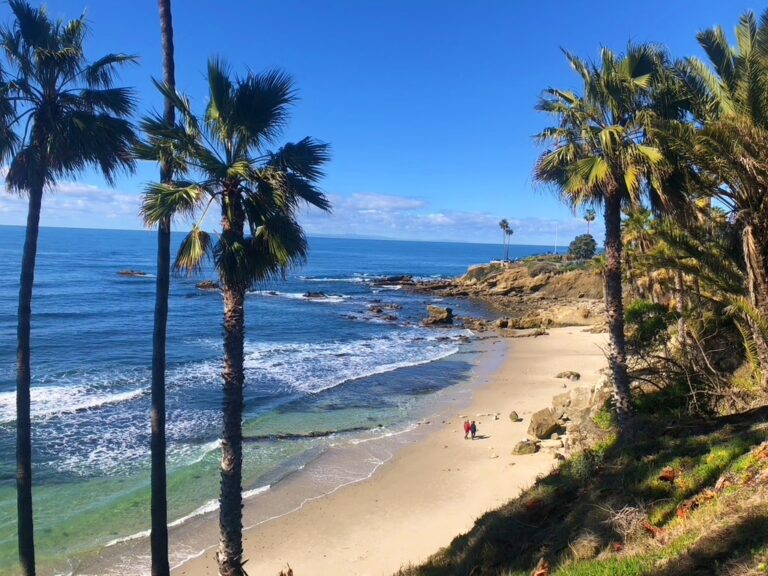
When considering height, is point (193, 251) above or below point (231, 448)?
above

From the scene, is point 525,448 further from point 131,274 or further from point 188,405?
point 131,274

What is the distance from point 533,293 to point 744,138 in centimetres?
6013

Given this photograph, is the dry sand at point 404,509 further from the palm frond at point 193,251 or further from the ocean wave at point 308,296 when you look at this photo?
the ocean wave at point 308,296

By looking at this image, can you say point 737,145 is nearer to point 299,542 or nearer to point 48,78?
point 48,78

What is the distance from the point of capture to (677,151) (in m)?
9.58

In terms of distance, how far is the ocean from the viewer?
15.3 meters

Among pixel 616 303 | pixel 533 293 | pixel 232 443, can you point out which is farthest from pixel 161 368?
pixel 533 293

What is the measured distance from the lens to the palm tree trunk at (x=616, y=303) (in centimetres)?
1161

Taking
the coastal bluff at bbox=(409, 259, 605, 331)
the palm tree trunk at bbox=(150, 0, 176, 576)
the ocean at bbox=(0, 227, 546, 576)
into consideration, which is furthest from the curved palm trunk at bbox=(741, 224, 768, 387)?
the coastal bluff at bbox=(409, 259, 605, 331)

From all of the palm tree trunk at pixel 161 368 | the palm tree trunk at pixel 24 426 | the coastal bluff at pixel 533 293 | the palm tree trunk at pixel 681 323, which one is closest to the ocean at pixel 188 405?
the palm tree trunk at pixel 161 368

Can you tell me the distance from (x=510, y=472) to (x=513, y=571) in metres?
9.57

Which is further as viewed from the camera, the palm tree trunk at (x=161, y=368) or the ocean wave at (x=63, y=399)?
the ocean wave at (x=63, y=399)

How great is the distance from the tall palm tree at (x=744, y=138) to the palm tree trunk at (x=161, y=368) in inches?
330

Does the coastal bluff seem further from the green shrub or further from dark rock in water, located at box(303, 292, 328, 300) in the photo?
the green shrub
